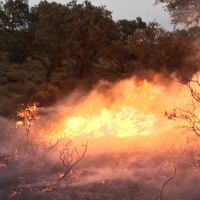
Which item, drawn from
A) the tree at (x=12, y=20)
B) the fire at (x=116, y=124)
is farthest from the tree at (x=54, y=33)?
the fire at (x=116, y=124)

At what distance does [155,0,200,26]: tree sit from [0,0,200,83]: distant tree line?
3.96 feet

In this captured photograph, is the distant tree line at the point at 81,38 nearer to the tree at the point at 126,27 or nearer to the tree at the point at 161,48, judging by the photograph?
the tree at the point at 161,48

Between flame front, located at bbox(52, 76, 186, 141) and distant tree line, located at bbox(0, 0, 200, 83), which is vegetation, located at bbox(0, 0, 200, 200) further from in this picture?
flame front, located at bbox(52, 76, 186, 141)

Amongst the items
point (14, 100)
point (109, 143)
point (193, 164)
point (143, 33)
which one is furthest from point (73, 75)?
point (193, 164)

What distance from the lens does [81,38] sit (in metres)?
23.5

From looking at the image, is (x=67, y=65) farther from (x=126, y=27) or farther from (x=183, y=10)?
(x=183, y=10)

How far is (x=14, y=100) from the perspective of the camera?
17.2 meters

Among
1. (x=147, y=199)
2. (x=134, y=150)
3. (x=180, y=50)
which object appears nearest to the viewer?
(x=147, y=199)

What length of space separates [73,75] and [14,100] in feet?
36.6

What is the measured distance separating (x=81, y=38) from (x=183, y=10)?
8.92 meters

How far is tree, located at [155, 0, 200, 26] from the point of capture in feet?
54.9

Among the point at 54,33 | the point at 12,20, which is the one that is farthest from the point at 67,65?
the point at 54,33

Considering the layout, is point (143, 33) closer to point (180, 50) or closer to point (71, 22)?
point (180, 50)

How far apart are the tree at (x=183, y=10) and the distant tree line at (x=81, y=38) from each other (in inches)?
47.5
